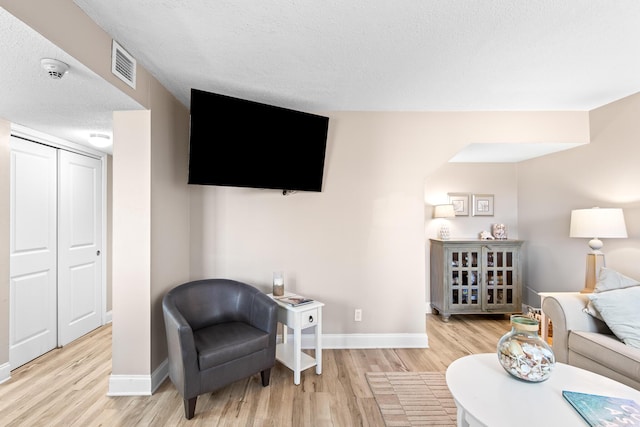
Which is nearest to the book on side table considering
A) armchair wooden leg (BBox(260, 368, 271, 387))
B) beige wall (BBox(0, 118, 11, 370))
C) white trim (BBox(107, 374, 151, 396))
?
armchair wooden leg (BBox(260, 368, 271, 387))

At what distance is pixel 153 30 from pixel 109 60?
32 centimetres

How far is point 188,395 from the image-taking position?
6.02ft

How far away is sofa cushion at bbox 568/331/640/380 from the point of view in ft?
5.55

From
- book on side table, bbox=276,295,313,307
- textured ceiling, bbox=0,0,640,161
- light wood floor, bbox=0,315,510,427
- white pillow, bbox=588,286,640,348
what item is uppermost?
textured ceiling, bbox=0,0,640,161

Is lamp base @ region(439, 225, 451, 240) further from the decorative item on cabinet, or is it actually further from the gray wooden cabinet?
the decorative item on cabinet

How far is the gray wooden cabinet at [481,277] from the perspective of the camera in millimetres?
3492

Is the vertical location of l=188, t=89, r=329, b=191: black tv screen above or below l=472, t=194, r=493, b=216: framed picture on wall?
above

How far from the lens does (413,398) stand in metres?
2.08

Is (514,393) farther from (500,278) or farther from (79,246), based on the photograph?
(79,246)

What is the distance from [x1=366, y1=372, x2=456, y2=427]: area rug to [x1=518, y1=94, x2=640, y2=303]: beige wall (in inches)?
77.6

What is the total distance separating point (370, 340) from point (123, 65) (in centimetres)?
298

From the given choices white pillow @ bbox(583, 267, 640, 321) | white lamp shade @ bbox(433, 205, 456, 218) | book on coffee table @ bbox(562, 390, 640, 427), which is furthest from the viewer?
white lamp shade @ bbox(433, 205, 456, 218)

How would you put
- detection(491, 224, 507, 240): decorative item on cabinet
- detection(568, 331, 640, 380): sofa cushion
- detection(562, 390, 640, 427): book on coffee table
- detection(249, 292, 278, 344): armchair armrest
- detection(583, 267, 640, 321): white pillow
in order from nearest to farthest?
detection(562, 390, 640, 427): book on coffee table
detection(568, 331, 640, 380): sofa cushion
detection(583, 267, 640, 321): white pillow
detection(249, 292, 278, 344): armchair armrest
detection(491, 224, 507, 240): decorative item on cabinet

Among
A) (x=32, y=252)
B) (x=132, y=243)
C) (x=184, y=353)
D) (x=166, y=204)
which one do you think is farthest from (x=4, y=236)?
(x=184, y=353)
